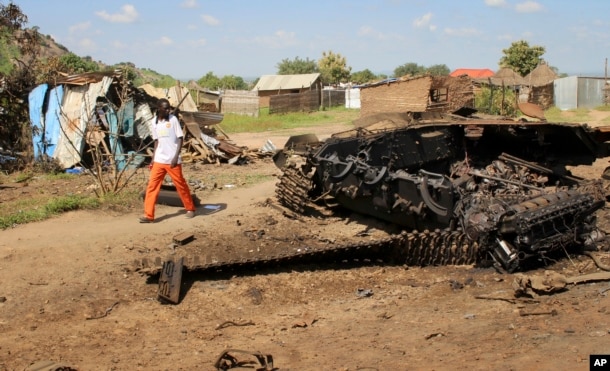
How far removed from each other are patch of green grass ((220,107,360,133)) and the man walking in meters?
19.1

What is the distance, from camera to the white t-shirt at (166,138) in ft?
31.1

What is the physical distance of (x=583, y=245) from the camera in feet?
26.7

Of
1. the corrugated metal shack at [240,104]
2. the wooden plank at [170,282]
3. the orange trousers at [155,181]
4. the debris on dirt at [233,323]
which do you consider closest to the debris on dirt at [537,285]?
the debris on dirt at [233,323]

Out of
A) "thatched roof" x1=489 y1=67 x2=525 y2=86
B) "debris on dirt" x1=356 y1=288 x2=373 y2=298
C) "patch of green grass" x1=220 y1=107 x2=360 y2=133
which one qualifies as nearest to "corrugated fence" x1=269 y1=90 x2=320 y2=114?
"patch of green grass" x1=220 y1=107 x2=360 y2=133

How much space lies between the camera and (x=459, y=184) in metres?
8.70

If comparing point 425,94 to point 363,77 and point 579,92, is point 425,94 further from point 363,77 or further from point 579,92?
point 363,77

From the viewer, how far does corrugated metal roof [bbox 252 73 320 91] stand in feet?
156

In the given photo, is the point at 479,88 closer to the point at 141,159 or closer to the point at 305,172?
the point at 141,159

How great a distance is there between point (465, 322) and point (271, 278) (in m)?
2.56

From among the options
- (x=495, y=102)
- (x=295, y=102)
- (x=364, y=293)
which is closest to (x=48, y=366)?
(x=364, y=293)

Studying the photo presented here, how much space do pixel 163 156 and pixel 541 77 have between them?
33.0 m

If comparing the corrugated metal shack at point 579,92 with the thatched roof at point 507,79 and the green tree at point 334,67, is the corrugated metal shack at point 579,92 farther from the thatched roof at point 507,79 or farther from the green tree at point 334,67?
the green tree at point 334,67

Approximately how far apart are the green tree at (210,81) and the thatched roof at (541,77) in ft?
103

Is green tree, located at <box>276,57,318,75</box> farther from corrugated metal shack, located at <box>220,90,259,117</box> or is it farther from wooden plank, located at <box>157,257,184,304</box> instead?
wooden plank, located at <box>157,257,184,304</box>
